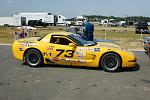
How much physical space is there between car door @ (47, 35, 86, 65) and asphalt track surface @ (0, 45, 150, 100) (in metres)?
0.28

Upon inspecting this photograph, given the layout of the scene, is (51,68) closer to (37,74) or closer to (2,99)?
(37,74)

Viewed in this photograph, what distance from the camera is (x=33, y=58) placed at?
10.7m

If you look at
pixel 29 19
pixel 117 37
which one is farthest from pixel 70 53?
pixel 29 19

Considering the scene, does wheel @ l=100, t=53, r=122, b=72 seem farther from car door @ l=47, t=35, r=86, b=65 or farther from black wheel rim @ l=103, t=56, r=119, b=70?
car door @ l=47, t=35, r=86, b=65

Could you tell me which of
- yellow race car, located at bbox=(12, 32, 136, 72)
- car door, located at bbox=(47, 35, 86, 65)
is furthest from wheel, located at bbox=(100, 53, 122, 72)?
car door, located at bbox=(47, 35, 86, 65)

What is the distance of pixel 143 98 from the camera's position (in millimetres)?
6605

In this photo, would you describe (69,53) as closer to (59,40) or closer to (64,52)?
(64,52)

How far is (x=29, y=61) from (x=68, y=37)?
1605 millimetres

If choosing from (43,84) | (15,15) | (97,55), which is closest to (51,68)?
(97,55)

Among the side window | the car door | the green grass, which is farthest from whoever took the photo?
the green grass

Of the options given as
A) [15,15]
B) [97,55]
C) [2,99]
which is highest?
[15,15]

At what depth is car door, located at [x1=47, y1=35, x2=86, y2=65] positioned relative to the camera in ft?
33.5

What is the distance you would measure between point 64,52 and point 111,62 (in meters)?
1.61

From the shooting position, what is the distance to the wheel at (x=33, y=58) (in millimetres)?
10609
